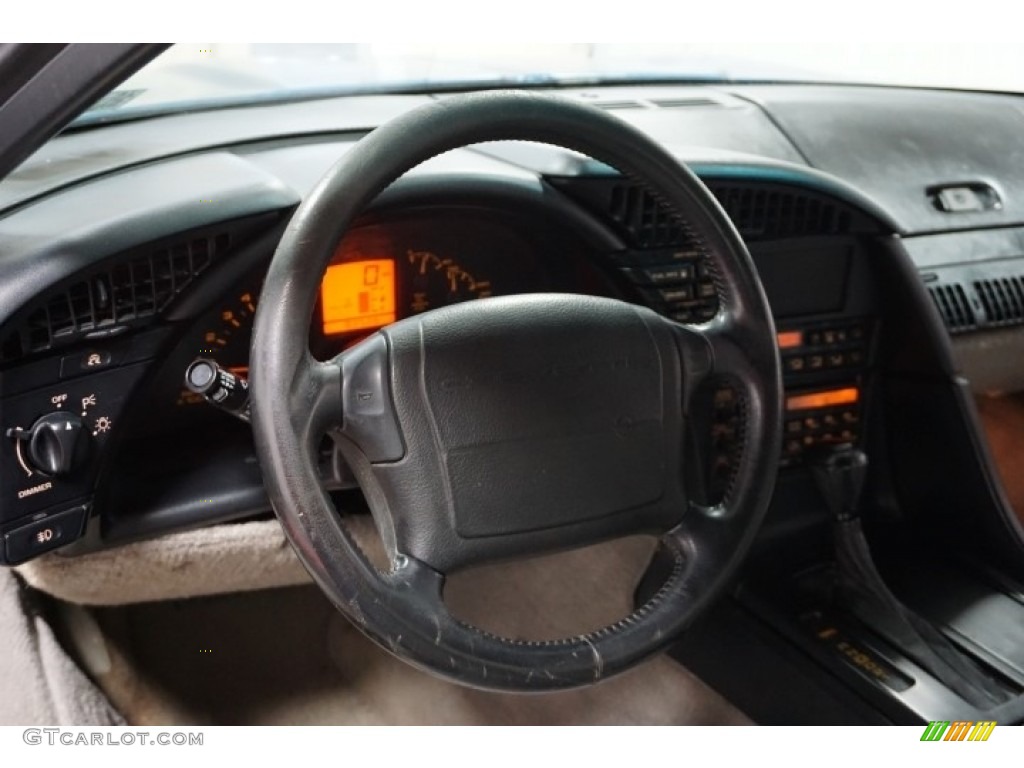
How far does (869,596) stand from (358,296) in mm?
780

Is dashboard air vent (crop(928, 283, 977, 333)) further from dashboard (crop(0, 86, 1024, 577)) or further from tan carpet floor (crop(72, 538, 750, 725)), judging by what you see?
tan carpet floor (crop(72, 538, 750, 725))

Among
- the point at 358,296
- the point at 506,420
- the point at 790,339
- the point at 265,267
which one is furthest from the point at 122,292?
the point at 790,339

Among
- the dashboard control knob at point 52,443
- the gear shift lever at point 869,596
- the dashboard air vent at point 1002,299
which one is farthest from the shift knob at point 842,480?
the dashboard control knob at point 52,443

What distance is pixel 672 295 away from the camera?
4.21 feet

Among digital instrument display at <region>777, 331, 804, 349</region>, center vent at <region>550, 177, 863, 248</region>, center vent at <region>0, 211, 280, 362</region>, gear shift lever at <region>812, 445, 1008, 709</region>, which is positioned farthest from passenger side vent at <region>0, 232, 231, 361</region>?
gear shift lever at <region>812, 445, 1008, 709</region>

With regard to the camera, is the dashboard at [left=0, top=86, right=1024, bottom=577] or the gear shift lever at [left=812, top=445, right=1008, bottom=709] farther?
the gear shift lever at [left=812, top=445, right=1008, bottom=709]

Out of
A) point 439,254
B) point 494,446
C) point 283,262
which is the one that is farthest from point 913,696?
point 283,262

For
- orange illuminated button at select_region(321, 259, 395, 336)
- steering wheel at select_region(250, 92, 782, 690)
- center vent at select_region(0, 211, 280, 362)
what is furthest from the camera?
orange illuminated button at select_region(321, 259, 395, 336)

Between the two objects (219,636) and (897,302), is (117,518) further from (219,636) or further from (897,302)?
(897,302)

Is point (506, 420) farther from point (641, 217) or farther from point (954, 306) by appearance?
point (954, 306)

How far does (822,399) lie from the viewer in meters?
1.51

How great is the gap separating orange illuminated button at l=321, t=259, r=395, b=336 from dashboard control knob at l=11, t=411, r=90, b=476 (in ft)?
0.96

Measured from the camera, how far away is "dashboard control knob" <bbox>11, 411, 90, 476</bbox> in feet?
3.27

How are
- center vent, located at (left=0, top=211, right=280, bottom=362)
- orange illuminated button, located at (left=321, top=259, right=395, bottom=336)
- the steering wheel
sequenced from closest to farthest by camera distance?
the steering wheel → center vent, located at (left=0, top=211, right=280, bottom=362) → orange illuminated button, located at (left=321, top=259, right=395, bottom=336)
